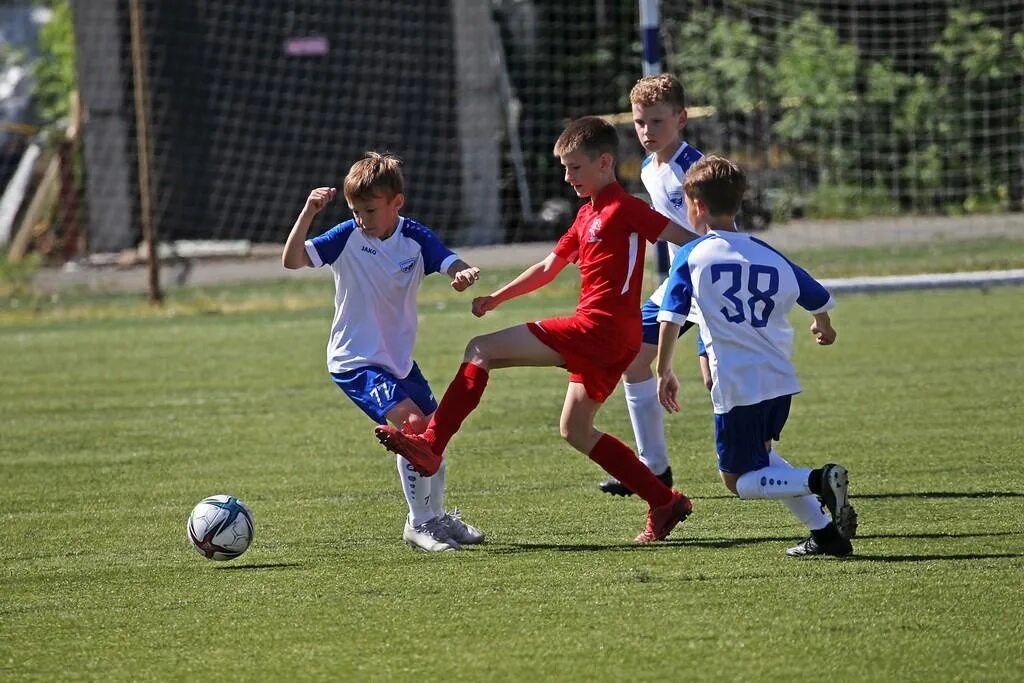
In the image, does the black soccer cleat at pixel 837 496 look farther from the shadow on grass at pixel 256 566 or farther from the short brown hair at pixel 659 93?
the short brown hair at pixel 659 93

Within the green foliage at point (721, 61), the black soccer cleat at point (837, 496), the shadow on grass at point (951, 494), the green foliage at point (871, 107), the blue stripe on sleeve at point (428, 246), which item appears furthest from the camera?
the green foliage at point (721, 61)

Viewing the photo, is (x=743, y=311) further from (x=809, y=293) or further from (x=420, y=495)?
(x=420, y=495)

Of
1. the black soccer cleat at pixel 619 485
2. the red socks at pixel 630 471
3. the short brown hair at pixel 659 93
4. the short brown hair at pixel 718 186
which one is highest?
the short brown hair at pixel 659 93

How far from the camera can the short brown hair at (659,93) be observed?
6.61 metres

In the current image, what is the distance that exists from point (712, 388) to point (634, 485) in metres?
0.55

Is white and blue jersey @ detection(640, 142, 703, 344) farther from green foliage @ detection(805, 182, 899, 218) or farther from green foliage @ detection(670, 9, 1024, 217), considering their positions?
green foliage @ detection(805, 182, 899, 218)

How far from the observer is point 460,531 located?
18.8 feet

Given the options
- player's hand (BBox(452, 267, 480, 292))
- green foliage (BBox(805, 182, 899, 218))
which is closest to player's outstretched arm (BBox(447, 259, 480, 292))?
player's hand (BBox(452, 267, 480, 292))

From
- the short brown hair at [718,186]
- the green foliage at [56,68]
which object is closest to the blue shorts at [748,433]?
the short brown hair at [718,186]

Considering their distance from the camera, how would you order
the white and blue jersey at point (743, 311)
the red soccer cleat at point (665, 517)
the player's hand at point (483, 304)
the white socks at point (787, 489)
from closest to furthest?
the white socks at point (787, 489)
the white and blue jersey at point (743, 311)
the red soccer cleat at point (665, 517)
the player's hand at point (483, 304)

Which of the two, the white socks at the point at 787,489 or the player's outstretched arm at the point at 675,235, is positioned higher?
the player's outstretched arm at the point at 675,235

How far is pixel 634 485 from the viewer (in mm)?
5703

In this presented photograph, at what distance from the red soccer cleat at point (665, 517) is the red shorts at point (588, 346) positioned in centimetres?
47

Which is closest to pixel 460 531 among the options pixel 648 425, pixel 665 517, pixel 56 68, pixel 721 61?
pixel 665 517
